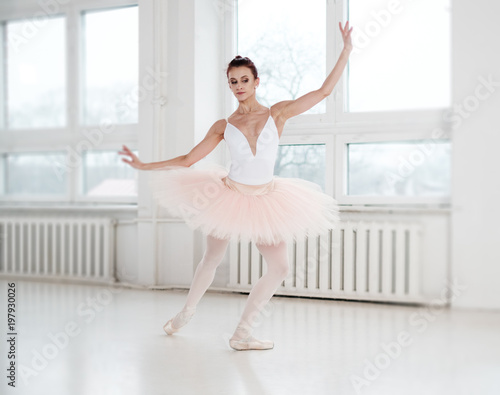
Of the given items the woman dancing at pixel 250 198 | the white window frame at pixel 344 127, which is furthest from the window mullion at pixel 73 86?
the woman dancing at pixel 250 198

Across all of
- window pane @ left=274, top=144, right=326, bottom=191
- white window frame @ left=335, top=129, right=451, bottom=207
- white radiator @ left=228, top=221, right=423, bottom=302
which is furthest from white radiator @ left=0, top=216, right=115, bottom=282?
white window frame @ left=335, top=129, right=451, bottom=207

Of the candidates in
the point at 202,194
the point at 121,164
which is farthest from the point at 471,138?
the point at 121,164

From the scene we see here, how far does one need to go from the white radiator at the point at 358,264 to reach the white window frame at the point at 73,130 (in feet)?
4.76

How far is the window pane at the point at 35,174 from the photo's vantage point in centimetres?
460

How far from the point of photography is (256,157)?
2381mm

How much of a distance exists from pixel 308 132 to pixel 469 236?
1233 millimetres

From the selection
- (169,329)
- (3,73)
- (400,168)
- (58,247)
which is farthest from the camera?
(3,73)

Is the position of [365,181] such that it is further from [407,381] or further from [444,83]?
[407,381]

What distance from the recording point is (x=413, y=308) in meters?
3.31

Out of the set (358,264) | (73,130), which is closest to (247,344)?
(358,264)

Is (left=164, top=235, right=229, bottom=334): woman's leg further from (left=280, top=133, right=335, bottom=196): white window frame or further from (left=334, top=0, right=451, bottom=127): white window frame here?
(left=334, top=0, right=451, bottom=127): white window frame

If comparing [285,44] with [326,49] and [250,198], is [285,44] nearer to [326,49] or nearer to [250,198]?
[326,49]

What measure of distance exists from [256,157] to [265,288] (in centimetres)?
56

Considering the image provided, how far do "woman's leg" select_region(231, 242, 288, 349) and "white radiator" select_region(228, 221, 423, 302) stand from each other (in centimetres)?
121
